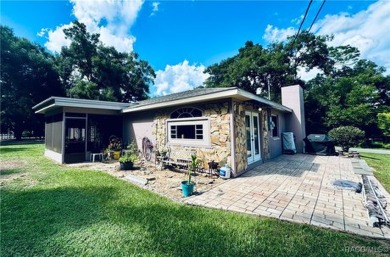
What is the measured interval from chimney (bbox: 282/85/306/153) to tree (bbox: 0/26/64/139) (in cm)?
2692

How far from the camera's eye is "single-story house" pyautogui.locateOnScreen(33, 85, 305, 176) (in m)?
6.18

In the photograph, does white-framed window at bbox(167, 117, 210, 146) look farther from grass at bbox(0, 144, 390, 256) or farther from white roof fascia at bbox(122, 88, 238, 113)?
grass at bbox(0, 144, 390, 256)

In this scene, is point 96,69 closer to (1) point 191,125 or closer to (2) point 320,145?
(1) point 191,125

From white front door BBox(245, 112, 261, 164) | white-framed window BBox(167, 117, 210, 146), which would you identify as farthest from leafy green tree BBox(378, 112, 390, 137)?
white-framed window BBox(167, 117, 210, 146)

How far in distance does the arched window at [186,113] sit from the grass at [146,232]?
3.53 metres

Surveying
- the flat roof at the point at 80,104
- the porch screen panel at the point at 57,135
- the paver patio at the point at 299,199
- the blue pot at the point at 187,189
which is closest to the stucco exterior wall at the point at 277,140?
the paver patio at the point at 299,199

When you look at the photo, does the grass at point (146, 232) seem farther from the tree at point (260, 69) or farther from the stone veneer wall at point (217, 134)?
the tree at point (260, 69)

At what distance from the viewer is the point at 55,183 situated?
5.49 m

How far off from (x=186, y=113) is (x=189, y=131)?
732 millimetres

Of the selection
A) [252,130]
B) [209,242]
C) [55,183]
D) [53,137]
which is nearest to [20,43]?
[53,137]

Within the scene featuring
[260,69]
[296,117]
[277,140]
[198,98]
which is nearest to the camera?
[198,98]

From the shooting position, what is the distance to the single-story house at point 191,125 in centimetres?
618

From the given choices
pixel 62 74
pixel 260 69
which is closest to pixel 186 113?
pixel 260 69

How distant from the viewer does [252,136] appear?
7551mm
